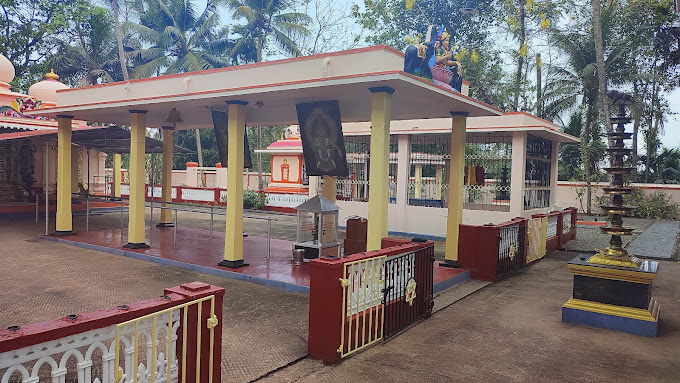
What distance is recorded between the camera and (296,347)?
524 centimetres

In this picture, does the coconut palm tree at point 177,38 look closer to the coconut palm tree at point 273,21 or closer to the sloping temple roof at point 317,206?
the coconut palm tree at point 273,21

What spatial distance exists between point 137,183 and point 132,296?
13.7 feet

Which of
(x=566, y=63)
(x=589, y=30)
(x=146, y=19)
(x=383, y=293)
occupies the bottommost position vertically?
(x=383, y=293)

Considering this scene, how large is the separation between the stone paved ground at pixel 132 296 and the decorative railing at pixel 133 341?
3.39 ft

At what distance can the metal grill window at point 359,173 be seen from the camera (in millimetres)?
16156

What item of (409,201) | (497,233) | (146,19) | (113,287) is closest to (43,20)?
(146,19)

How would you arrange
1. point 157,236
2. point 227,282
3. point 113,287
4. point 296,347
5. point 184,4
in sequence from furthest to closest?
point 184,4, point 157,236, point 227,282, point 113,287, point 296,347

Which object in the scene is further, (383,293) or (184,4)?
(184,4)

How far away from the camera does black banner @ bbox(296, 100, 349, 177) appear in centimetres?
827

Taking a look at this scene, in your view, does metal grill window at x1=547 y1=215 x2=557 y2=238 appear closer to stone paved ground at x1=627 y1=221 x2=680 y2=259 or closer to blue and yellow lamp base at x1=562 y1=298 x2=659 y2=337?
stone paved ground at x1=627 y1=221 x2=680 y2=259

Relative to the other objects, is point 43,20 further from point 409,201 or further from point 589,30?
point 589,30

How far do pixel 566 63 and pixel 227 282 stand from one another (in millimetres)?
22698

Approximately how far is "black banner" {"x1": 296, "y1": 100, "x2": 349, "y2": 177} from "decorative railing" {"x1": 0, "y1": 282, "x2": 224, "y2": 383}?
488 cm

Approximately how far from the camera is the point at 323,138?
8406 millimetres
